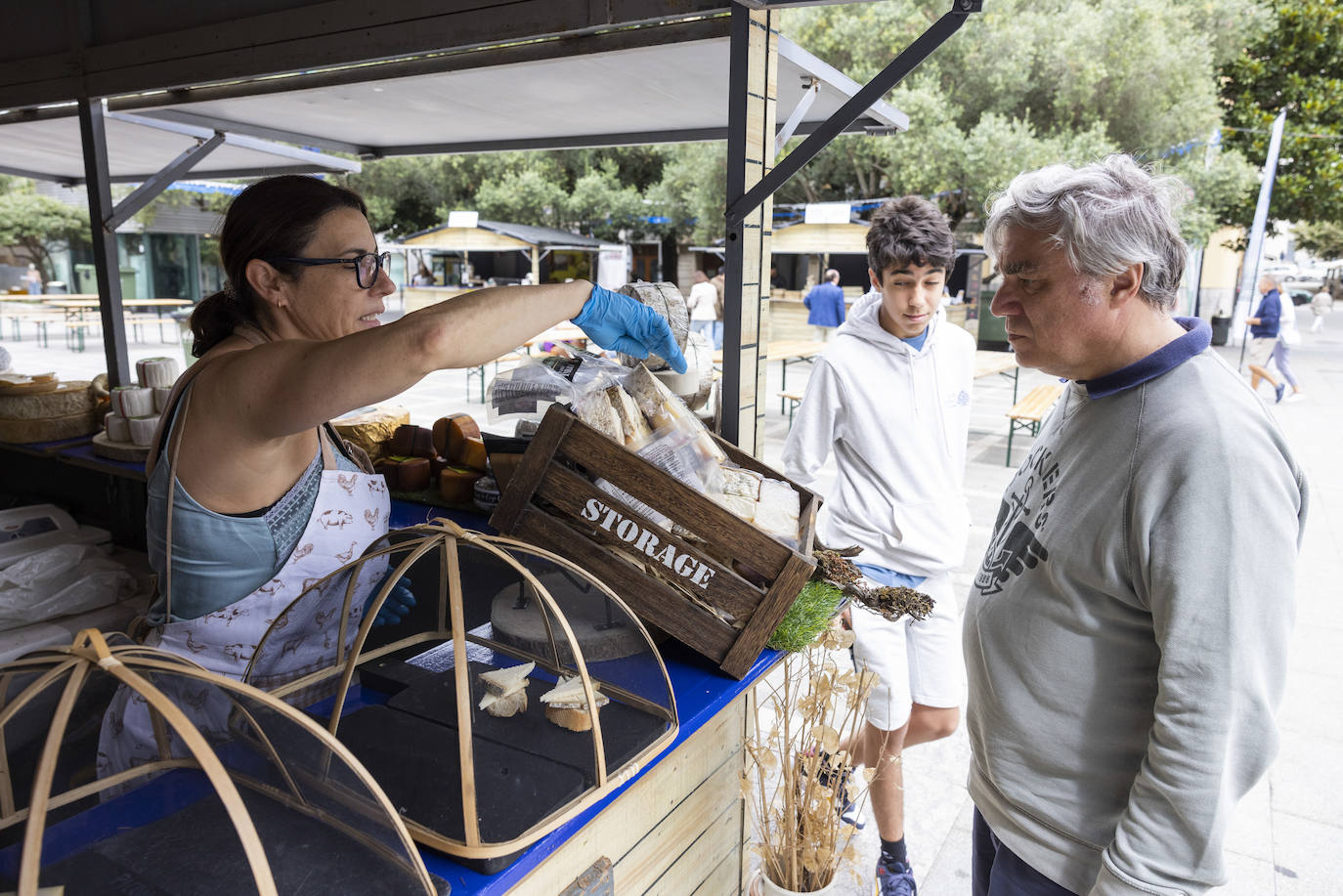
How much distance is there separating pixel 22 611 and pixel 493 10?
9.38 feet

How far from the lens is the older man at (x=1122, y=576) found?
1.23 metres

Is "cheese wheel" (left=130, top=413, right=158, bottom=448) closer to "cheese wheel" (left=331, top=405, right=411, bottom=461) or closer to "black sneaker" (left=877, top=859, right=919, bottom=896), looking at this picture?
"cheese wheel" (left=331, top=405, right=411, bottom=461)

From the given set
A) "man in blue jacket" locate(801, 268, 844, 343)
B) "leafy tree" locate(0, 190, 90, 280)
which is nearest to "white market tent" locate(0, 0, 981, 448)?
"man in blue jacket" locate(801, 268, 844, 343)

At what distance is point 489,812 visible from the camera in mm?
1216

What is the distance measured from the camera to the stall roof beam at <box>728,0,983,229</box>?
1952mm

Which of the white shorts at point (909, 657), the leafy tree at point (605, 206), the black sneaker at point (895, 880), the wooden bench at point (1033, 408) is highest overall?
the leafy tree at point (605, 206)

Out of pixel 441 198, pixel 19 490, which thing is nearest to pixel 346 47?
pixel 19 490

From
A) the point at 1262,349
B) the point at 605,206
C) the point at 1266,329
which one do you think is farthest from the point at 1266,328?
the point at 605,206

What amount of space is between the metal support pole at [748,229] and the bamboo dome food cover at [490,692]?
3.56 ft

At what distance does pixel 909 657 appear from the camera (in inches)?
103

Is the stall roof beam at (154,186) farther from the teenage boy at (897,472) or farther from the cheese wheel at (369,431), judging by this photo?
the teenage boy at (897,472)

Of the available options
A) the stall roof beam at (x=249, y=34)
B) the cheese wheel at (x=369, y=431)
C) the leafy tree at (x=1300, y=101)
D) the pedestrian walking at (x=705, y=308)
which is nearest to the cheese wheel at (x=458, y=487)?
the cheese wheel at (x=369, y=431)

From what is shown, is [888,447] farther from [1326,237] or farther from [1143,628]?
[1326,237]

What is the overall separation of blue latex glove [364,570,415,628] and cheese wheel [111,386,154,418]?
2.80m
